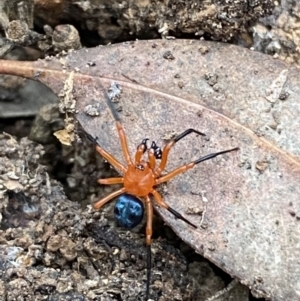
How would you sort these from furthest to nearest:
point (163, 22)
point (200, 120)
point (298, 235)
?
point (163, 22) < point (200, 120) < point (298, 235)

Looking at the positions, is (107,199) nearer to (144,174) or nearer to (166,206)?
A: (144,174)

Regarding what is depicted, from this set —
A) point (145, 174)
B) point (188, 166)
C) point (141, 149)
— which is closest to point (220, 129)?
point (188, 166)

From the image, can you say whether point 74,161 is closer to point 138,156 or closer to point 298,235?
point 138,156

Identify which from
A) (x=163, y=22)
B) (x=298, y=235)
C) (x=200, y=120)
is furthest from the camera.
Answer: (x=163, y=22)

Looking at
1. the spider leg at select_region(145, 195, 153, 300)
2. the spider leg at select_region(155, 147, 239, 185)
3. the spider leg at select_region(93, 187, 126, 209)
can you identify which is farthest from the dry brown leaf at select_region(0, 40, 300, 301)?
the spider leg at select_region(93, 187, 126, 209)

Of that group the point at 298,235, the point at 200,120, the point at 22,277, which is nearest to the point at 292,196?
the point at 298,235

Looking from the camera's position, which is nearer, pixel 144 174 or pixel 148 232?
pixel 148 232

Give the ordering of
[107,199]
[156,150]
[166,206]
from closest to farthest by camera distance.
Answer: [166,206] → [156,150] → [107,199]

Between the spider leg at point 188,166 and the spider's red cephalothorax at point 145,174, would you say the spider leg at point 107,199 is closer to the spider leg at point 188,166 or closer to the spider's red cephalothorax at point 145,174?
the spider's red cephalothorax at point 145,174
